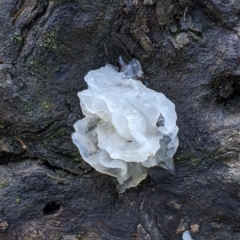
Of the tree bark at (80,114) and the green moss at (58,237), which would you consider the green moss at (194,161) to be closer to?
the tree bark at (80,114)

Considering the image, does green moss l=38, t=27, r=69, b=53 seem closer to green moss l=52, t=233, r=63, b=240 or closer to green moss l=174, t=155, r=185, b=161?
green moss l=174, t=155, r=185, b=161

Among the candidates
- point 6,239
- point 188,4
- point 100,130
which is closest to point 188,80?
point 188,4

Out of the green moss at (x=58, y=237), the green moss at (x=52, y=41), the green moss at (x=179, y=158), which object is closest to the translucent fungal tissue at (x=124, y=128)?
the green moss at (x=179, y=158)

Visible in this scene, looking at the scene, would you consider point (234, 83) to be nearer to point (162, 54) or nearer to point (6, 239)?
point (162, 54)

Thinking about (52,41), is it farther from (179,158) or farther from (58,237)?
(58,237)

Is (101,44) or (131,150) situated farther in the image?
(101,44)

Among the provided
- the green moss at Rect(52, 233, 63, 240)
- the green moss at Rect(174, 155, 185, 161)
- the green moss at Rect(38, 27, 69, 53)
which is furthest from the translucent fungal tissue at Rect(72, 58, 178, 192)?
the green moss at Rect(52, 233, 63, 240)
